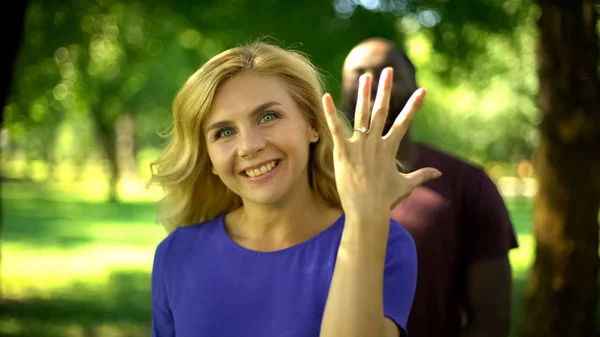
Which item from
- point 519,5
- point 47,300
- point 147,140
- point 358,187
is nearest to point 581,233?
point 519,5

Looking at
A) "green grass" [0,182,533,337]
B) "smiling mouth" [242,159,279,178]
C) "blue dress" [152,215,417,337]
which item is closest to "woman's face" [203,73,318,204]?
"smiling mouth" [242,159,279,178]

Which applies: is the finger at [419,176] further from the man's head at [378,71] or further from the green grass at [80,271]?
the green grass at [80,271]

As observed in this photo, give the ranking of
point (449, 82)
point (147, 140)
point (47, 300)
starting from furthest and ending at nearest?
point (147, 140) → point (47, 300) → point (449, 82)

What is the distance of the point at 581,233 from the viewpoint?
7.61m

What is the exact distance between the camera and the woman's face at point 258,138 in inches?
97.5

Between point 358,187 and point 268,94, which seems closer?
point 358,187

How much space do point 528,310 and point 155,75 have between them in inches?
365

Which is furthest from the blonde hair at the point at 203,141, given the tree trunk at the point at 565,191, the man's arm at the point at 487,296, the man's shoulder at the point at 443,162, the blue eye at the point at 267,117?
the tree trunk at the point at 565,191

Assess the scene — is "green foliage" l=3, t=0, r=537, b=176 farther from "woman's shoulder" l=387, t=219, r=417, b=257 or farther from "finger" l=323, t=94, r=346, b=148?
"finger" l=323, t=94, r=346, b=148

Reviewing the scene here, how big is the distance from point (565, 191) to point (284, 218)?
18.3 feet

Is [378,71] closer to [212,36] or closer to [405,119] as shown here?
[405,119]

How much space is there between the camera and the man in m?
3.37

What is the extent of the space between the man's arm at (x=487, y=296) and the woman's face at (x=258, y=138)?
1159 millimetres

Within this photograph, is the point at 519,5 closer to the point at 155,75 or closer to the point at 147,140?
the point at 155,75
